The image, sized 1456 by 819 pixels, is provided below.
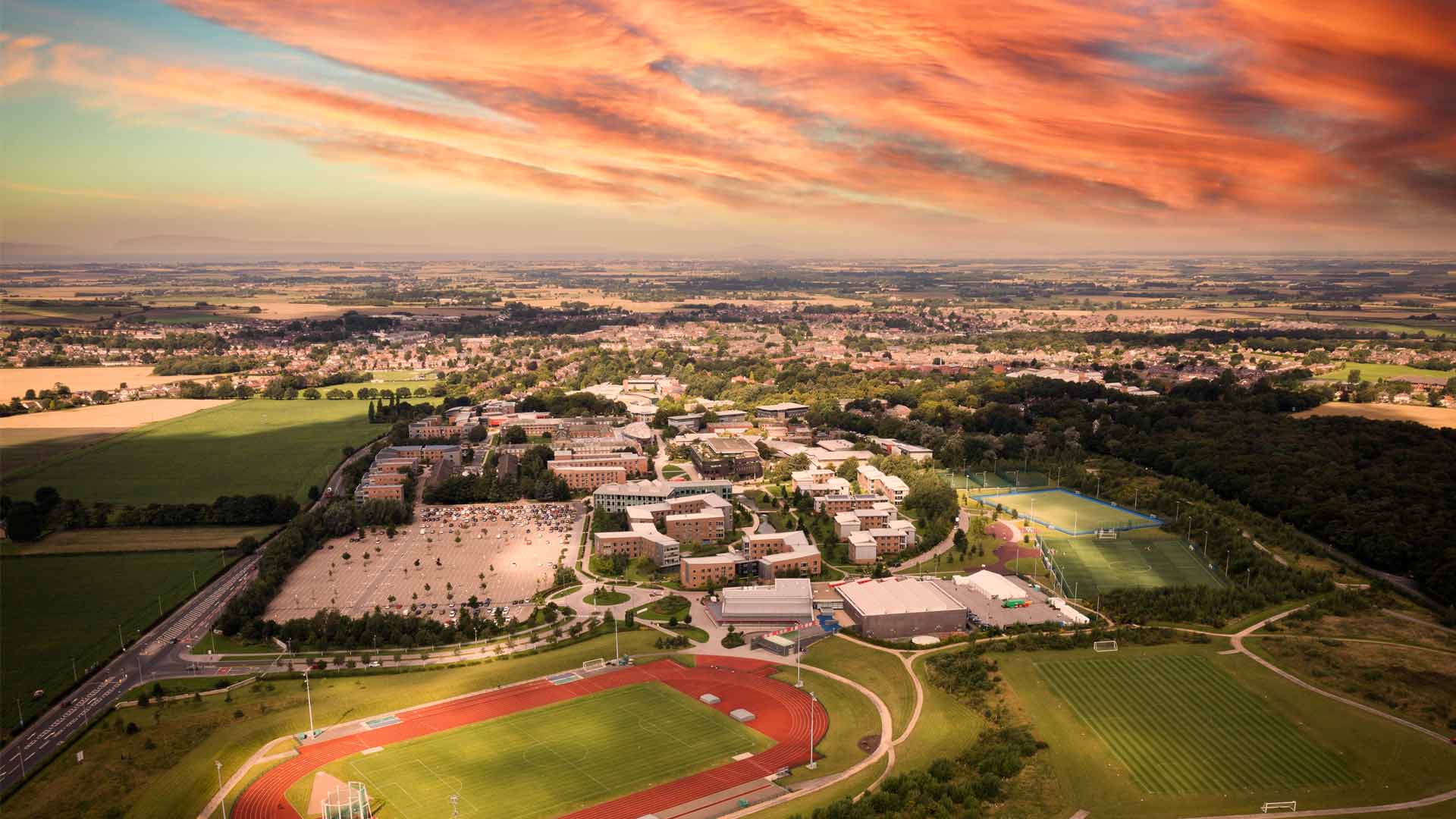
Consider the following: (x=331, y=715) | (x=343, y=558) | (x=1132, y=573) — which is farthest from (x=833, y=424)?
(x=331, y=715)

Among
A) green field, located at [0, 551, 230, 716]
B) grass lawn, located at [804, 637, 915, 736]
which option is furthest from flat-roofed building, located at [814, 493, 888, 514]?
green field, located at [0, 551, 230, 716]

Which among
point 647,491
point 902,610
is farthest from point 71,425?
point 902,610

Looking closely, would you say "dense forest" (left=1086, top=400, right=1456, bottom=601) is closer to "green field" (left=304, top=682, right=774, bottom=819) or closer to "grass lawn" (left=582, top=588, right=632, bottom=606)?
"green field" (left=304, top=682, right=774, bottom=819)

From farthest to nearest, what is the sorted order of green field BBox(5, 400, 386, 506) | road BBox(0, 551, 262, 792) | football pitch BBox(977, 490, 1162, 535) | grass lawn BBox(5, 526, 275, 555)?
green field BBox(5, 400, 386, 506), football pitch BBox(977, 490, 1162, 535), grass lawn BBox(5, 526, 275, 555), road BBox(0, 551, 262, 792)

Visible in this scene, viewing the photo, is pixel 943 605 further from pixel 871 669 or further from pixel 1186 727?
pixel 1186 727

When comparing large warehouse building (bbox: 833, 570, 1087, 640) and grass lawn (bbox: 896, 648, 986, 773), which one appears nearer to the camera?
grass lawn (bbox: 896, 648, 986, 773)

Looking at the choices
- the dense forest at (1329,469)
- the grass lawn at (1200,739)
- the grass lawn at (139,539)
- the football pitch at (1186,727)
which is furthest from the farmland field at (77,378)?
the dense forest at (1329,469)
